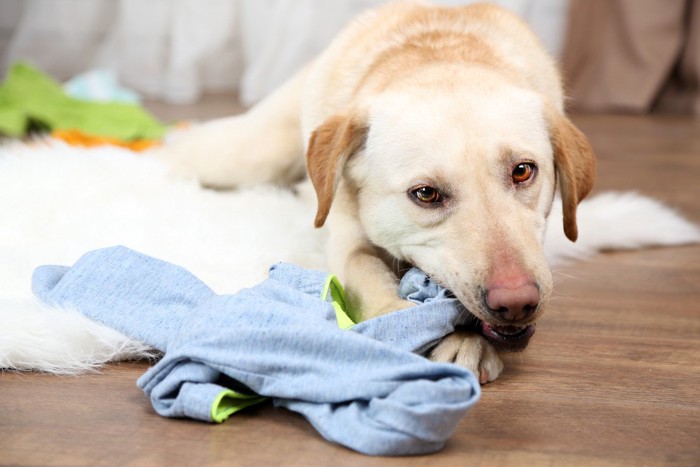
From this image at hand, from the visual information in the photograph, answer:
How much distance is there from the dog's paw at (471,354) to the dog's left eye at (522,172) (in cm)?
34

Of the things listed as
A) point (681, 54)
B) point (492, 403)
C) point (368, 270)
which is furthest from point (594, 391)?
point (681, 54)

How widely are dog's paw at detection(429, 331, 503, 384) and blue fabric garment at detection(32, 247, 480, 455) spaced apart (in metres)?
0.03

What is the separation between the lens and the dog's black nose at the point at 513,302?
1.54 m

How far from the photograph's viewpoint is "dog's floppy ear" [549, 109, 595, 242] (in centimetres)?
195

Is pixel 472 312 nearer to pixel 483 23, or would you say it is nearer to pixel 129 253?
pixel 129 253

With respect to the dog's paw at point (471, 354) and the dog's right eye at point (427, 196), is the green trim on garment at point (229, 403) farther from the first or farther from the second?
the dog's right eye at point (427, 196)

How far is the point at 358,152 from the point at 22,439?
3.22 feet

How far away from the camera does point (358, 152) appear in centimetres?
205

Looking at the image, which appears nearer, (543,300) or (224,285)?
(543,300)

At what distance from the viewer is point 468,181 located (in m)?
1.76

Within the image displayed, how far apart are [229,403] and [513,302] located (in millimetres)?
516

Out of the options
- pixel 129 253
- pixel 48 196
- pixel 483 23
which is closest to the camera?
pixel 129 253

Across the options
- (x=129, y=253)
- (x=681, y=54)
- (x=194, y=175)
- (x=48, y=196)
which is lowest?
(x=681, y=54)

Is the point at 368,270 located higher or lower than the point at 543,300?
lower
